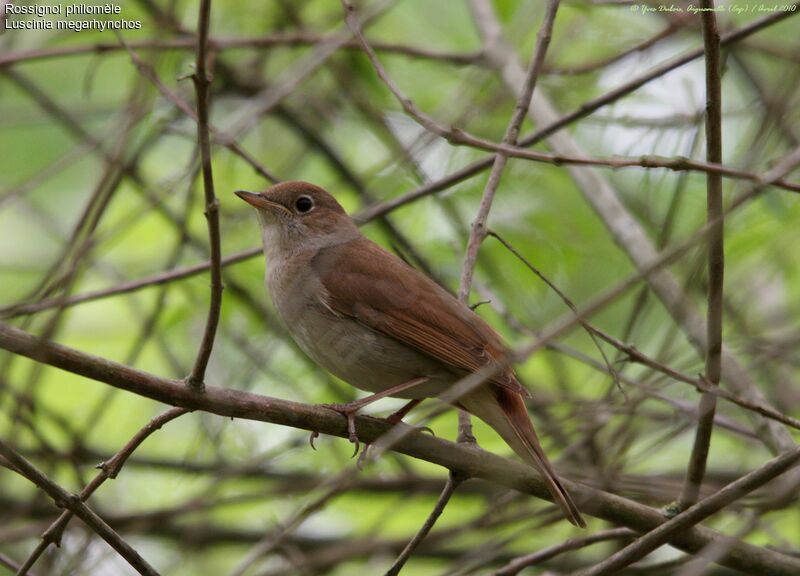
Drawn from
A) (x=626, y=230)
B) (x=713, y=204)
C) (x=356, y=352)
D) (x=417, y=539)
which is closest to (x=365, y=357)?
(x=356, y=352)

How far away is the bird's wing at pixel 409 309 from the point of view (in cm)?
486

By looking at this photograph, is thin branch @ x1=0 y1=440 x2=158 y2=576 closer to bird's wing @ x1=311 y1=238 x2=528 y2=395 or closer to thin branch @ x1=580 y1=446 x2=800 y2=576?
thin branch @ x1=580 y1=446 x2=800 y2=576

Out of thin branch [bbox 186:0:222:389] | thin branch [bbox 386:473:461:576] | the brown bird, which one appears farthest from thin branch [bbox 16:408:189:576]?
the brown bird

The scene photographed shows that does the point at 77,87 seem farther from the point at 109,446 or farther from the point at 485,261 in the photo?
the point at 485,261

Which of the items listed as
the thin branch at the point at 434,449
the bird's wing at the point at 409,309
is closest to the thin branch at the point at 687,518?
the thin branch at the point at 434,449

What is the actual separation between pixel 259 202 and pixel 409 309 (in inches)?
48.3

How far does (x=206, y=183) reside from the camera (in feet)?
9.88

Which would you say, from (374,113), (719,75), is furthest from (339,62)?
(719,75)

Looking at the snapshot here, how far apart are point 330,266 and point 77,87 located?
13.9 ft

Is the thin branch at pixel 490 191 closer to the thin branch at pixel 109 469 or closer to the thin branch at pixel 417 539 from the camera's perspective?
the thin branch at pixel 417 539

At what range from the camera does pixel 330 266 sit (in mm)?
5391

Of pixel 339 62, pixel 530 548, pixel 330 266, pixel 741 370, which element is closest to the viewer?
pixel 741 370

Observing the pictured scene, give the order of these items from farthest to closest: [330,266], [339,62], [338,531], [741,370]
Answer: [339,62] → [338,531] → [330,266] → [741,370]

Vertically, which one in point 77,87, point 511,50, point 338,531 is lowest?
point 338,531
